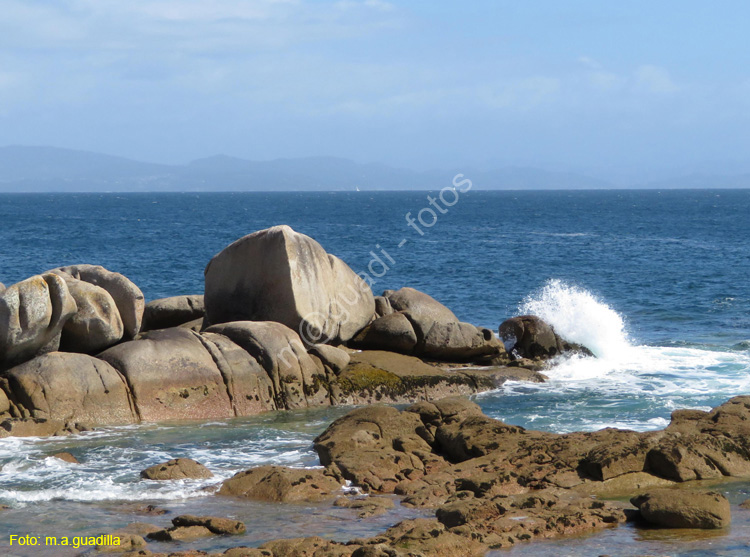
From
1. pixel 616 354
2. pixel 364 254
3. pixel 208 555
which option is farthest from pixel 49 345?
pixel 364 254

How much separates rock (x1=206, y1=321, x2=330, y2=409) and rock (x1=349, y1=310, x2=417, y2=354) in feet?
8.55

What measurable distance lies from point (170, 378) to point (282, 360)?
2.42 metres

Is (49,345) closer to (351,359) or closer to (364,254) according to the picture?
(351,359)

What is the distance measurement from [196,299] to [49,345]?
5.76 meters

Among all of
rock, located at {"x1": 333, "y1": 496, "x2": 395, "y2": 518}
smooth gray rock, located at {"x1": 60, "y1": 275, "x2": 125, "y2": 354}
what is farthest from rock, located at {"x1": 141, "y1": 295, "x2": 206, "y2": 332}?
rock, located at {"x1": 333, "y1": 496, "x2": 395, "y2": 518}

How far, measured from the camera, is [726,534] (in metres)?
10.4

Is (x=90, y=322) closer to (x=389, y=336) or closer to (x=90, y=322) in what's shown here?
(x=90, y=322)

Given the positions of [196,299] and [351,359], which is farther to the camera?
[196,299]

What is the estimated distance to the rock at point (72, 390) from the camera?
16.0 metres

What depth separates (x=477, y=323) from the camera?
30.5m

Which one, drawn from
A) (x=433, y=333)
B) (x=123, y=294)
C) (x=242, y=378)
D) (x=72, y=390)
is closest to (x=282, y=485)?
(x=242, y=378)

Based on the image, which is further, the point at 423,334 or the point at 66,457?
the point at 423,334

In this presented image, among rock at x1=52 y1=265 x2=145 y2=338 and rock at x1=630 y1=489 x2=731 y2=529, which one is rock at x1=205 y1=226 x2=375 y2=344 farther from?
rock at x1=630 y1=489 x2=731 y2=529

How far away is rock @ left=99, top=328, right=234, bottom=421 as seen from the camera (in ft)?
55.2
